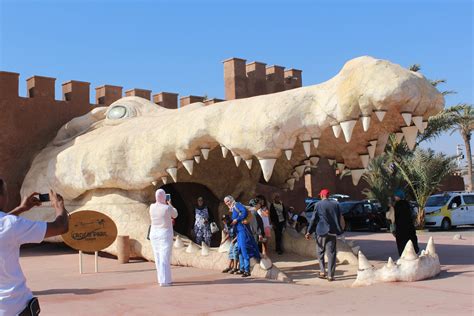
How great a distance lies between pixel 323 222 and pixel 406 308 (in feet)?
Answer: 7.90

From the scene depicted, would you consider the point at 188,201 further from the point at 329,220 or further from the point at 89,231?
the point at 329,220

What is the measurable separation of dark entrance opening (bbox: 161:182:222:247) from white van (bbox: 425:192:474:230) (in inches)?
394

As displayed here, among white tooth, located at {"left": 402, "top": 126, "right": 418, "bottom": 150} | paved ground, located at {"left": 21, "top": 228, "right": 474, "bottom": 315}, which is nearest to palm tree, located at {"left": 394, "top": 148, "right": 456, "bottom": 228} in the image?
paved ground, located at {"left": 21, "top": 228, "right": 474, "bottom": 315}

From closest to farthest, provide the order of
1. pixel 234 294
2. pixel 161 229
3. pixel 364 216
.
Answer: pixel 234 294, pixel 161 229, pixel 364 216

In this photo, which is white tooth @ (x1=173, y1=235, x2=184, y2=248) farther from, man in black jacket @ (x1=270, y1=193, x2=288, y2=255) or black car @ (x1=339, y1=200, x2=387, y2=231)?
black car @ (x1=339, y1=200, x2=387, y2=231)

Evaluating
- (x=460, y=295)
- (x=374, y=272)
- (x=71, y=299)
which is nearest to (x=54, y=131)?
(x=71, y=299)

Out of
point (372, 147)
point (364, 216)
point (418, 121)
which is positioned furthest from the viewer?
point (364, 216)

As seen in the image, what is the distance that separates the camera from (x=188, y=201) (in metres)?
11.7

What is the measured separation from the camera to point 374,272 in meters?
6.38

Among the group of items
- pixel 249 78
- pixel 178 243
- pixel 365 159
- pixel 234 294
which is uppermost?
pixel 249 78

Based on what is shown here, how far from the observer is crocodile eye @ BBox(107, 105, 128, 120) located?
10945 millimetres

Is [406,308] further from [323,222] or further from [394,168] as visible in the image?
[394,168]

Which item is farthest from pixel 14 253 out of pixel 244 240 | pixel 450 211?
pixel 450 211

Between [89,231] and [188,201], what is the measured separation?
363 centimetres
